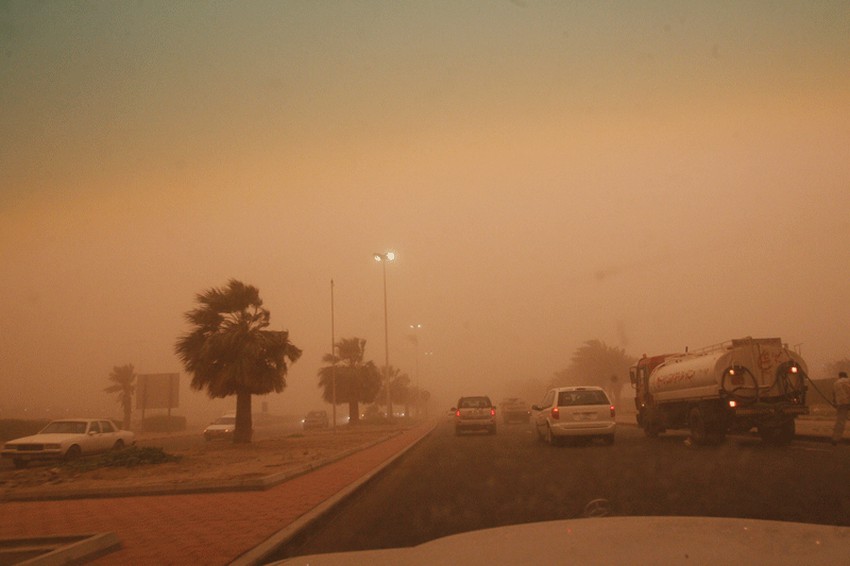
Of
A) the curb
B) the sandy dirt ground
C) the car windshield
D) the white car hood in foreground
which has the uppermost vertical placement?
the car windshield

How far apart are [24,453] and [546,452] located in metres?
15.9

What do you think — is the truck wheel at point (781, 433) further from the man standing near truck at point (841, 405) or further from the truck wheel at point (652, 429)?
the truck wheel at point (652, 429)

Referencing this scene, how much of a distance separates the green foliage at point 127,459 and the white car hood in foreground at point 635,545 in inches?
643

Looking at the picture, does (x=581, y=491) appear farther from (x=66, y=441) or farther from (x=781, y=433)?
(x=66, y=441)

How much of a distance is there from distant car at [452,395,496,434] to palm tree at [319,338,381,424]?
23074 millimetres

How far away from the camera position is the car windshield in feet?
78.4

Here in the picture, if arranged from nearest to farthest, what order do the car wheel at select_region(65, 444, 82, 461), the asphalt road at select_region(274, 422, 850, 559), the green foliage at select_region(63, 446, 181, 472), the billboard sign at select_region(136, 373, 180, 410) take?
the asphalt road at select_region(274, 422, 850, 559) → the green foliage at select_region(63, 446, 181, 472) → the car wheel at select_region(65, 444, 82, 461) → the billboard sign at select_region(136, 373, 180, 410)

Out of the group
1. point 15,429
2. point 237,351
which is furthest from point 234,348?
point 15,429

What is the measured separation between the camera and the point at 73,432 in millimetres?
23938

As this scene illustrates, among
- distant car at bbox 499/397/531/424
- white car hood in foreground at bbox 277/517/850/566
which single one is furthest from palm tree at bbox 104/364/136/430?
white car hood in foreground at bbox 277/517/850/566

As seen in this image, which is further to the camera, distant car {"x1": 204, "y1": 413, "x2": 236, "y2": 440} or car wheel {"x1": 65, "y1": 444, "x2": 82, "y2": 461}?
distant car {"x1": 204, "y1": 413, "x2": 236, "y2": 440}

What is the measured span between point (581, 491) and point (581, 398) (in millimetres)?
11000

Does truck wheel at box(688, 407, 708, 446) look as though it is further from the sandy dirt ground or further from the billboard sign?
the billboard sign

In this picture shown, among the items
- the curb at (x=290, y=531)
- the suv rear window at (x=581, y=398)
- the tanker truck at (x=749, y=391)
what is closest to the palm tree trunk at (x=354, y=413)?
the suv rear window at (x=581, y=398)
